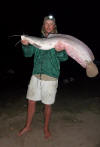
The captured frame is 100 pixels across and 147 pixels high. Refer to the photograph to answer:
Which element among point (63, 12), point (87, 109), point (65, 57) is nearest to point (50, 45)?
point (65, 57)

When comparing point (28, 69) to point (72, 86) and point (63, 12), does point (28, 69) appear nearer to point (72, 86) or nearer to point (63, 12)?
point (72, 86)

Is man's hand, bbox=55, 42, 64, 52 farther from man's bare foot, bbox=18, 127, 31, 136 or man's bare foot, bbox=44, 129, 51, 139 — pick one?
man's bare foot, bbox=18, 127, 31, 136

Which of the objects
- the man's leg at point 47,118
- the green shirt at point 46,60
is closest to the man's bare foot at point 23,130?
the man's leg at point 47,118

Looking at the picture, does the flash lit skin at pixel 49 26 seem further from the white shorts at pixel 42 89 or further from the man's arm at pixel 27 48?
the white shorts at pixel 42 89

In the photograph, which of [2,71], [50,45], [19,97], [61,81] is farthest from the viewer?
[2,71]

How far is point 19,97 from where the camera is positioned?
621cm

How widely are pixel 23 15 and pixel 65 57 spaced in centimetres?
2209

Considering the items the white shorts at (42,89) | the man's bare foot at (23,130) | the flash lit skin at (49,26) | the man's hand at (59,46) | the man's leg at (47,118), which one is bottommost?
the man's bare foot at (23,130)

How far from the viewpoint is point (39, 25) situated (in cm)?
2103

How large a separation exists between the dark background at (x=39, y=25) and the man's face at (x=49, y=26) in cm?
460

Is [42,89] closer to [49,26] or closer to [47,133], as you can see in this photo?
[47,133]

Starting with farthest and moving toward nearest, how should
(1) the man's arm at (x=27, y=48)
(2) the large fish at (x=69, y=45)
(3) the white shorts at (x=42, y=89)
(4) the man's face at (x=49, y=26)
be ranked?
(3) the white shorts at (x=42, y=89) < (4) the man's face at (x=49, y=26) < (1) the man's arm at (x=27, y=48) < (2) the large fish at (x=69, y=45)

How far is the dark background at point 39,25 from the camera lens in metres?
9.96

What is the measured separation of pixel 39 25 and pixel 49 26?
57.9ft
